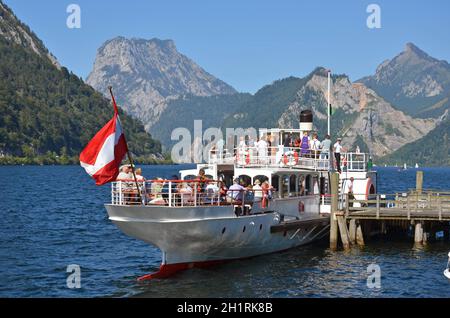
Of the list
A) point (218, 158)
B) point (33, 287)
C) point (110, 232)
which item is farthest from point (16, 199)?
point (33, 287)

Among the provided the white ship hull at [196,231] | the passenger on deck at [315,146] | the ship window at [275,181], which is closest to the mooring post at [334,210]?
the passenger on deck at [315,146]

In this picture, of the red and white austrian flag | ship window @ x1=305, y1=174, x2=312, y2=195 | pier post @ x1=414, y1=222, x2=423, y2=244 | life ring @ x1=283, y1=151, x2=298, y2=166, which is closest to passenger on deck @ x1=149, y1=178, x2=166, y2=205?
the red and white austrian flag

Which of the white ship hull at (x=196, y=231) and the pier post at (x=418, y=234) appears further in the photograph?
the pier post at (x=418, y=234)

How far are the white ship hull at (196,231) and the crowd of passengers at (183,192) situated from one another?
0.42 m

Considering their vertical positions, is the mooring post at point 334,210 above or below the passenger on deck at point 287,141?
below

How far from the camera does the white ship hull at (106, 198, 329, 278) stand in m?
28.5

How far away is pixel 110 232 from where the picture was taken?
47531 mm

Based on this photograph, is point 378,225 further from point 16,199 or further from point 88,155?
point 16,199

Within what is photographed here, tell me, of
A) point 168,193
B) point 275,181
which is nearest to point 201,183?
point 168,193

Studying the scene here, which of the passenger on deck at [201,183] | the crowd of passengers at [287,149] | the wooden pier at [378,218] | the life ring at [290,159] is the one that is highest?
the crowd of passengers at [287,149]

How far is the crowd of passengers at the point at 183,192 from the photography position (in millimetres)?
28562

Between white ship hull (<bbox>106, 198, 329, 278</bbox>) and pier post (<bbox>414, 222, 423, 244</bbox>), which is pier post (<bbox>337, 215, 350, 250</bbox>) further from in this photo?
white ship hull (<bbox>106, 198, 329, 278</bbox>)

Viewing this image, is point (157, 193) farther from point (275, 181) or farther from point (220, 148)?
point (220, 148)

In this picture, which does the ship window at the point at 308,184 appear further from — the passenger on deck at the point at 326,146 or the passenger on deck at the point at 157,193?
the passenger on deck at the point at 157,193
